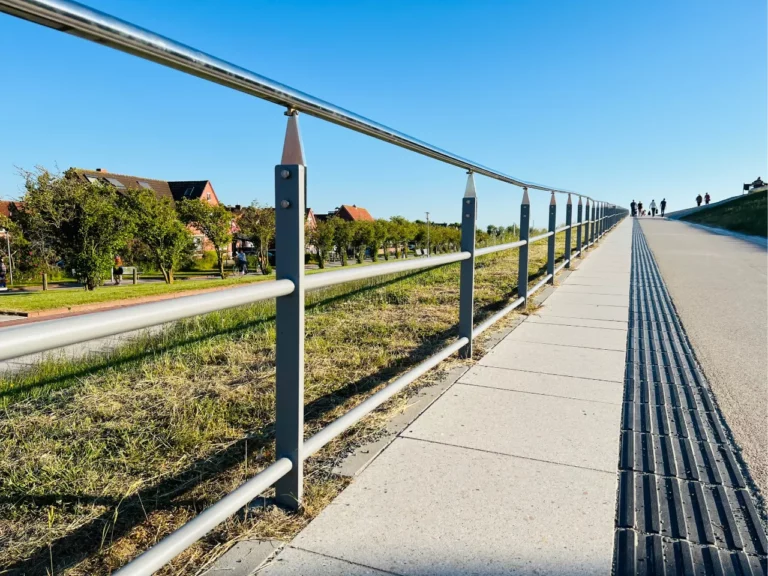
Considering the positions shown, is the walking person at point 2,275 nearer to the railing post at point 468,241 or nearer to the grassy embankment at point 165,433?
the grassy embankment at point 165,433

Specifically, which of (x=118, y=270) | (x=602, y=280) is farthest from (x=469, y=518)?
(x=118, y=270)

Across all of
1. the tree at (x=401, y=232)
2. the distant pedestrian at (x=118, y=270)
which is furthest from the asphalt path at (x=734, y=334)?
the tree at (x=401, y=232)

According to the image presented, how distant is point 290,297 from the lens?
175 centimetres

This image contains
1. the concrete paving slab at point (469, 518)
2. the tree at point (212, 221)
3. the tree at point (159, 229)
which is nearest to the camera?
the concrete paving slab at point (469, 518)

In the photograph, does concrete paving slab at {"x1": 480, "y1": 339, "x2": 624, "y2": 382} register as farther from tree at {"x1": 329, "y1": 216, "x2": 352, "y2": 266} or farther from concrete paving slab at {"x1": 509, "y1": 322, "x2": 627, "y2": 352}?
tree at {"x1": 329, "y1": 216, "x2": 352, "y2": 266}

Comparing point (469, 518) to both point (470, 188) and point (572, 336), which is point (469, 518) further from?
point (572, 336)

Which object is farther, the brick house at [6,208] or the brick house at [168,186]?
the brick house at [168,186]

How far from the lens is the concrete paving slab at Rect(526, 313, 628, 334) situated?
17.1 ft

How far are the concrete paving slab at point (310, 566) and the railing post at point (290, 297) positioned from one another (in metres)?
0.27

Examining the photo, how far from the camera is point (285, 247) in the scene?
1731 millimetres

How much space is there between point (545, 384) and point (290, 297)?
7.21ft

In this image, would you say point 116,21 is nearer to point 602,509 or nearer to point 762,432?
point 602,509

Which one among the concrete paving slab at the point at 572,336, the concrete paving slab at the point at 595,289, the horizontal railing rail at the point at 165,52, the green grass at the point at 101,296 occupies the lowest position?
the green grass at the point at 101,296

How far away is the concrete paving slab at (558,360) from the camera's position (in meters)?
3.71
